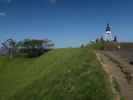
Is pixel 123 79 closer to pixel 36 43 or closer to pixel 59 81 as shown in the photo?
pixel 59 81

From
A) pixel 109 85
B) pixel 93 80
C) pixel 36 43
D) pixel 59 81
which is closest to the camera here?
Answer: pixel 109 85

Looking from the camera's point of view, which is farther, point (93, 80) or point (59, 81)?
point (59, 81)

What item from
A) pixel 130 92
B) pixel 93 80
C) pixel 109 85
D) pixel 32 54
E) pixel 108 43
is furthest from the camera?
pixel 32 54

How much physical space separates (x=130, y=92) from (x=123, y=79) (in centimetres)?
123

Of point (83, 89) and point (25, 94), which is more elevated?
point (83, 89)

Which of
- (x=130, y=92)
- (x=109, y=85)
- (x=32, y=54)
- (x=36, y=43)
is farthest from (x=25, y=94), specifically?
(x=36, y=43)

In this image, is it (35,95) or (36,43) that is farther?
(36,43)

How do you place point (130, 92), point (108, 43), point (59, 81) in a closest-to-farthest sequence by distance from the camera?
point (130, 92), point (59, 81), point (108, 43)

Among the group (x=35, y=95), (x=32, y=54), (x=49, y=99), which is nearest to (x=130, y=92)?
(x=49, y=99)

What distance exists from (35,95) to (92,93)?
10.6 feet

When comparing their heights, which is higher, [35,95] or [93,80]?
[93,80]

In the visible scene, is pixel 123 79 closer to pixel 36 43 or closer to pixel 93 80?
pixel 93 80

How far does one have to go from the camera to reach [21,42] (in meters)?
44.5

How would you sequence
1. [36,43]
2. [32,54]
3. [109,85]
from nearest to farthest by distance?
[109,85]
[32,54]
[36,43]
